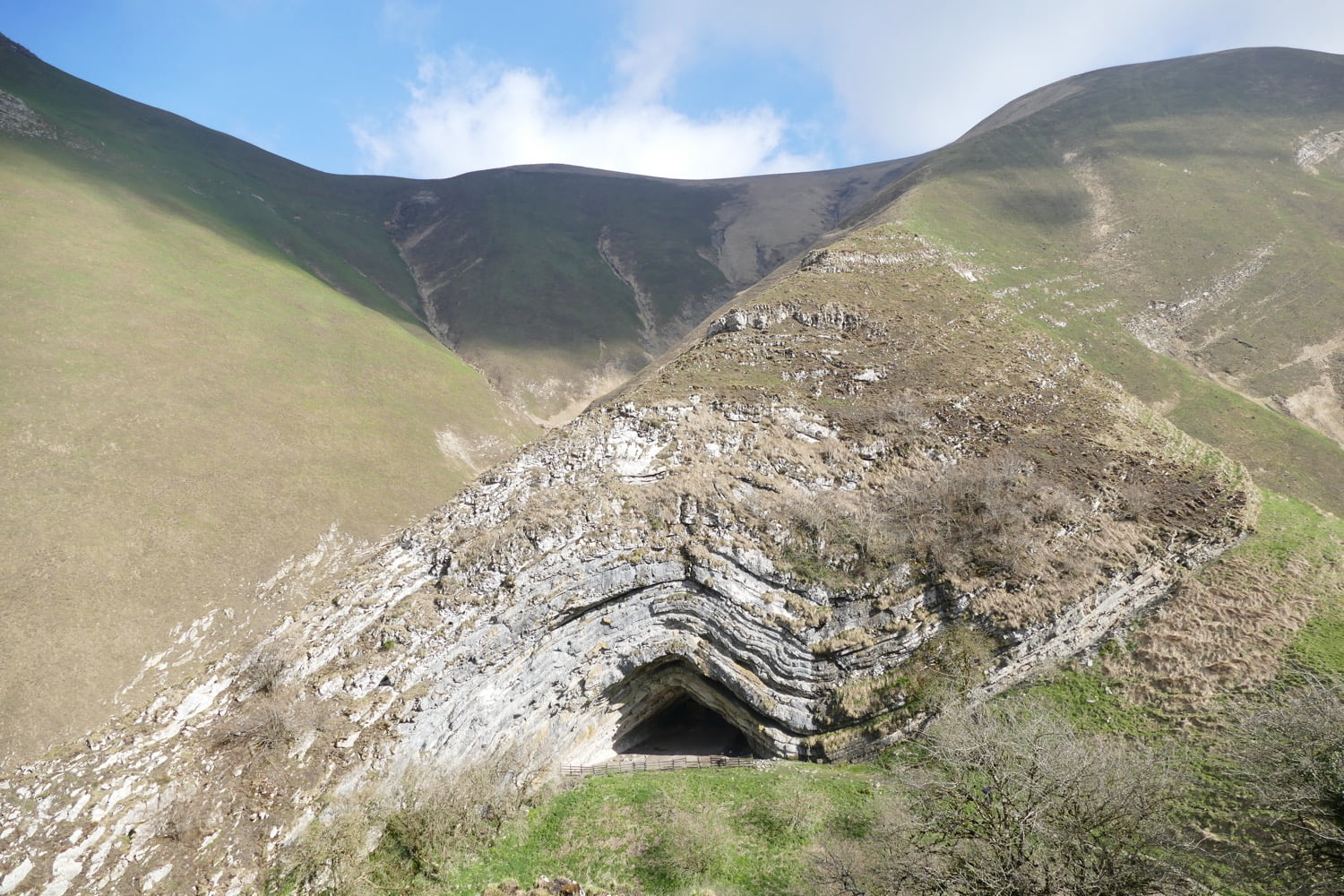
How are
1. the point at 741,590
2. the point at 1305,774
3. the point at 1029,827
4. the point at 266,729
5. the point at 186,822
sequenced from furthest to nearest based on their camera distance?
the point at 741,590
the point at 266,729
the point at 186,822
the point at 1305,774
the point at 1029,827

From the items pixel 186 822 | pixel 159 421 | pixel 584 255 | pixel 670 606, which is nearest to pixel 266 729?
pixel 186 822

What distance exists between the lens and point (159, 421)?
36.6 meters

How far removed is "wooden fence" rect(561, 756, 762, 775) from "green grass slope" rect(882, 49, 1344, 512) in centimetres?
3650

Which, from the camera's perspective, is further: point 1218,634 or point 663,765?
point 663,765

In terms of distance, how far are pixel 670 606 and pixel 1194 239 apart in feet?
215

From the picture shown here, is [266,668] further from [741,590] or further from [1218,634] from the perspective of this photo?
[1218,634]

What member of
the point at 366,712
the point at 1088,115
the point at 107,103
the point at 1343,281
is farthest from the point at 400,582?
the point at 1088,115

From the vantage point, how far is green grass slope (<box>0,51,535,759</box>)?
88.5 ft

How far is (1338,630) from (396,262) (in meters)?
101

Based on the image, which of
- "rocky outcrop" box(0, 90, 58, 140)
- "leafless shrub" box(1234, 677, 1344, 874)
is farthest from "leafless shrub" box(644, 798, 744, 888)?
"rocky outcrop" box(0, 90, 58, 140)

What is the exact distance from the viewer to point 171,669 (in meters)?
27.0

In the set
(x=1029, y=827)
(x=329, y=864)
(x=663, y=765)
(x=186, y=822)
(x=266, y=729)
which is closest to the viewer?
(x=1029, y=827)

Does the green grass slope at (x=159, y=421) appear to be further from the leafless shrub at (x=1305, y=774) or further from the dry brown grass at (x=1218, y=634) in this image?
the dry brown grass at (x=1218, y=634)

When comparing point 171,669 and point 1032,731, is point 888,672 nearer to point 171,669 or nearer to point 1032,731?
point 1032,731
